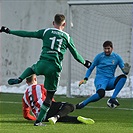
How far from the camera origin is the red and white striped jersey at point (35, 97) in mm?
8562

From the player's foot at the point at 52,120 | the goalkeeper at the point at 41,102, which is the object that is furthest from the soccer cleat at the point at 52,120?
the goalkeeper at the point at 41,102

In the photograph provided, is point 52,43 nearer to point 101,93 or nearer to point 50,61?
point 50,61

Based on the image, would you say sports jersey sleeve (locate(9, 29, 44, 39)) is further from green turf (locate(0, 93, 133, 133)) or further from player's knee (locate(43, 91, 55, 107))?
green turf (locate(0, 93, 133, 133))

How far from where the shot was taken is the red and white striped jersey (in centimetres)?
856

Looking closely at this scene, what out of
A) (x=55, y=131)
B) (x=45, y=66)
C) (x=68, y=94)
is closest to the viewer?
(x=55, y=131)

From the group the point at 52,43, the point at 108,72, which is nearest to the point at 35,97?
the point at 52,43

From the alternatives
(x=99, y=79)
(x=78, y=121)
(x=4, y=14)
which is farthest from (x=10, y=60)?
(x=78, y=121)

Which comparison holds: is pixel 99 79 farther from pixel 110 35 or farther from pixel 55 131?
pixel 110 35

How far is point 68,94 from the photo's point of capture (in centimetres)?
1648

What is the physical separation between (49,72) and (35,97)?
0.69 m

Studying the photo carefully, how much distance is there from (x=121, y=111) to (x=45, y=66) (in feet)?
11.9

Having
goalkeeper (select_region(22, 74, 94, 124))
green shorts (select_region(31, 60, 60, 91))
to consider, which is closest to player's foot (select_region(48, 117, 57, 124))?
goalkeeper (select_region(22, 74, 94, 124))

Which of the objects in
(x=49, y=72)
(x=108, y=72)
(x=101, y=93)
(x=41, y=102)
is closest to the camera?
(x=49, y=72)

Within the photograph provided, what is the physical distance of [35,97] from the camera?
8602 mm
